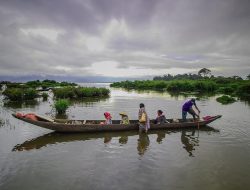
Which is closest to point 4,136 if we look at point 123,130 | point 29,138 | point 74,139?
point 29,138

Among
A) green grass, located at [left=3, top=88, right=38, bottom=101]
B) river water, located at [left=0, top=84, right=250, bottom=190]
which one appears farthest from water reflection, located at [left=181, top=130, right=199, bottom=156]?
green grass, located at [left=3, top=88, right=38, bottom=101]

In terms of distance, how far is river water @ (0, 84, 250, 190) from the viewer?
8266 millimetres

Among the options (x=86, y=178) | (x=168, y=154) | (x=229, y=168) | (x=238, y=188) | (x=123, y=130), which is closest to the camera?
(x=238, y=188)

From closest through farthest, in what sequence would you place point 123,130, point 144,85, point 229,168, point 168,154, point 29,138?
1. point 229,168
2. point 168,154
3. point 29,138
4. point 123,130
5. point 144,85

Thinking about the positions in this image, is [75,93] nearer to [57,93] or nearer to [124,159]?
[57,93]

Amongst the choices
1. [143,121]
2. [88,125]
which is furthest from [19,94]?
[143,121]

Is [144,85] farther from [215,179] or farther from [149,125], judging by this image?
[215,179]

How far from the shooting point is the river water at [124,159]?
827cm

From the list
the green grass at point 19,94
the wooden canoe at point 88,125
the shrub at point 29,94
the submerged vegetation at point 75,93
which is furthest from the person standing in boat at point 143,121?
the submerged vegetation at point 75,93

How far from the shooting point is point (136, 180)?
8414 millimetres

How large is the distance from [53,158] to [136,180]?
399 cm

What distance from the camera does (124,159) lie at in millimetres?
10523

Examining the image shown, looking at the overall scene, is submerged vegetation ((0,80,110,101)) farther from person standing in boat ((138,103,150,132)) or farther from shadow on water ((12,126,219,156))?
person standing in boat ((138,103,150,132))

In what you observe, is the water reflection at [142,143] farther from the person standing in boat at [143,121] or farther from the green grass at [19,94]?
the green grass at [19,94]
